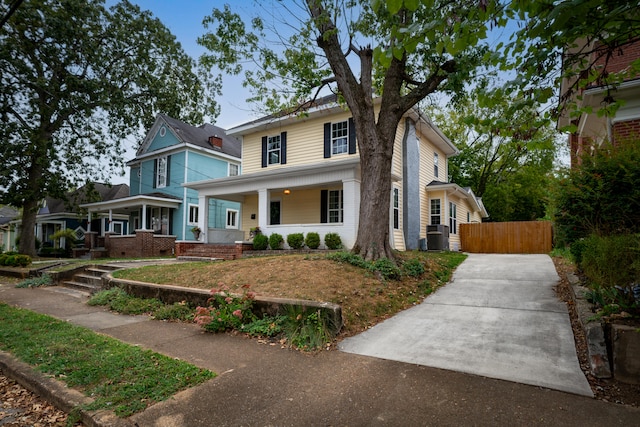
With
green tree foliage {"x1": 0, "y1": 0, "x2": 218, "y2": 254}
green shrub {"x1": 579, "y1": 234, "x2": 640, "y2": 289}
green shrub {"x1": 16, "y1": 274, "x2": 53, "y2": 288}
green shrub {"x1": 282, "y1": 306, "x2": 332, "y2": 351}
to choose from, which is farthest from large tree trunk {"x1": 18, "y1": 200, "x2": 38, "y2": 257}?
green shrub {"x1": 579, "y1": 234, "x2": 640, "y2": 289}

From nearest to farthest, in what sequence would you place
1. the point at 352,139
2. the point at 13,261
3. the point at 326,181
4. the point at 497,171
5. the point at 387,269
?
1. the point at 387,269
2. the point at 326,181
3. the point at 13,261
4. the point at 352,139
5. the point at 497,171

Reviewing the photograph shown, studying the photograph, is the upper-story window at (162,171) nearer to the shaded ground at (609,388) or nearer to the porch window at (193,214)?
the porch window at (193,214)

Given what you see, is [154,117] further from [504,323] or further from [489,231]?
[504,323]

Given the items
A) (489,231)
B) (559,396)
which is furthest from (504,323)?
(489,231)

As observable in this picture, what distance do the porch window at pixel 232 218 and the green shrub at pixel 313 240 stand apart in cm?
1140

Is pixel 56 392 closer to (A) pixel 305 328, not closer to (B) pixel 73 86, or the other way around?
(A) pixel 305 328

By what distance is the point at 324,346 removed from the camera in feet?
14.1

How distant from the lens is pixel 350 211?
11938 mm

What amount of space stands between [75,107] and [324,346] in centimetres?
1952

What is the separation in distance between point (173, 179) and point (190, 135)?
3129 mm

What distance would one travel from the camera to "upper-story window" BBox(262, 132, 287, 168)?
15883 mm

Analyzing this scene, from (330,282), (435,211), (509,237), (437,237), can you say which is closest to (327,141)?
(437,237)

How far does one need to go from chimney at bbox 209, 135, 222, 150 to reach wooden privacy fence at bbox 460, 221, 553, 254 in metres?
16.4

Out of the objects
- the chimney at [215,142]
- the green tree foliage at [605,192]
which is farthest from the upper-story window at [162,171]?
the green tree foliage at [605,192]
